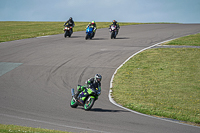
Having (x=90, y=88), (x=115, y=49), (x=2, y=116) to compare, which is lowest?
(x=2, y=116)

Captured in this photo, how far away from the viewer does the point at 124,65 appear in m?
22.3

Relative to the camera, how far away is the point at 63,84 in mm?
17188

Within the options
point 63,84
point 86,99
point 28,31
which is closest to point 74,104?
point 86,99

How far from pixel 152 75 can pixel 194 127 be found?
9.44 metres

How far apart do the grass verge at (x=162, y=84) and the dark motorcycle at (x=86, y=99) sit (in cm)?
222

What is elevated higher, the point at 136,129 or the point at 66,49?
the point at 66,49

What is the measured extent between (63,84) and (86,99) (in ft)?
16.4

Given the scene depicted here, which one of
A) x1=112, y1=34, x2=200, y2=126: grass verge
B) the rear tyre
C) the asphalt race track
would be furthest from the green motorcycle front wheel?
x1=112, y1=34, x2=200, y2=126: grass verge

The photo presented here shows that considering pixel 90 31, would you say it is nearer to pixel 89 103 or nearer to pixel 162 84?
pixel 162 84

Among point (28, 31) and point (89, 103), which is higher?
point (28, 31)

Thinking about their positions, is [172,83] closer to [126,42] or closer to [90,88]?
[90,88]

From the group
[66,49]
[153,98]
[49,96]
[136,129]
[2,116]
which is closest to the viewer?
[136,129]

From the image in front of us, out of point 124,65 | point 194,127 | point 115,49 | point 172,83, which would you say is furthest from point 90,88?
point 115,49

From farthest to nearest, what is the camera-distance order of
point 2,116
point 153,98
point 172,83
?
point 172,83 → point 153,98 → point 2,116
